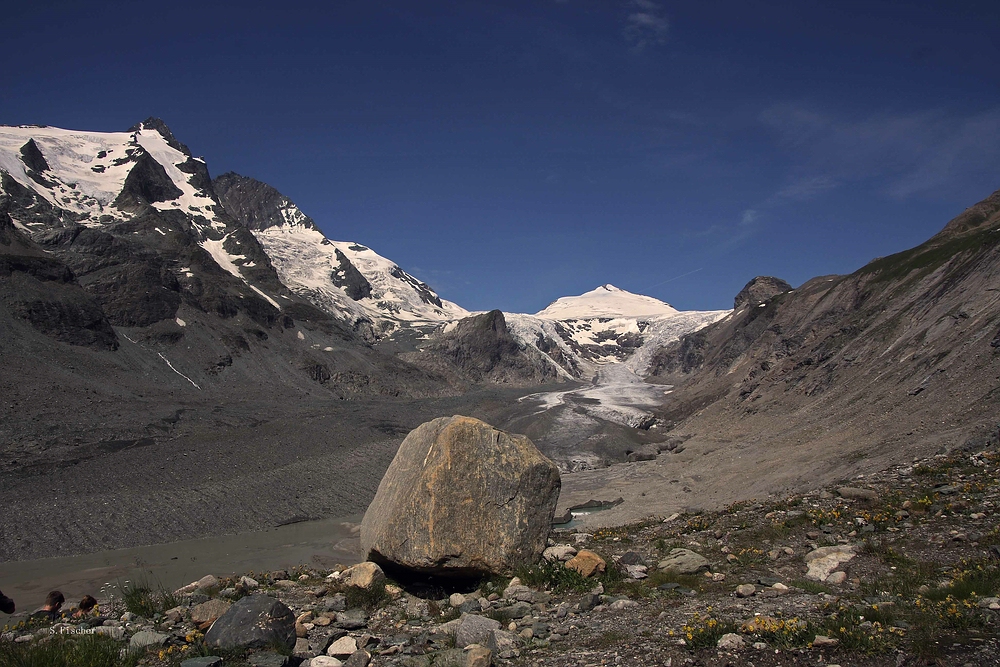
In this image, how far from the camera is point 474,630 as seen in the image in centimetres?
828

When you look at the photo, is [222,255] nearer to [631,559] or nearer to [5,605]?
[5,605]

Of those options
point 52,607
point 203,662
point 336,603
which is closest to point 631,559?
point 336,603

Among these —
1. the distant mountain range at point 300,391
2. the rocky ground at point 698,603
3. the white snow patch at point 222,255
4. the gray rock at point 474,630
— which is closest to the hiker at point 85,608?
the rocky ground at point 698,603

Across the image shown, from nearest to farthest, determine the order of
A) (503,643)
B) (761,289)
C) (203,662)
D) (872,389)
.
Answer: (203,662) → (503,643) → (872,389) → (761,289)

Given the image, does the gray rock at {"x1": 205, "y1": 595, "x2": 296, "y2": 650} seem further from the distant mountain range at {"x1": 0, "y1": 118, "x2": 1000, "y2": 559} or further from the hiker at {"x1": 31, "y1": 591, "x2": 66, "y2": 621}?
the distant mountain range at {"x1": 0, "y1": 118, "x2": 1000, "y2": 559}

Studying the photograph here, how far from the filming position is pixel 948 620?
21.2 ft

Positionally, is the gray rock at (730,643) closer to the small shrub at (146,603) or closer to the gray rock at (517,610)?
the gray rock at (517,610)

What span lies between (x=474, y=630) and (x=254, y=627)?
2859mm

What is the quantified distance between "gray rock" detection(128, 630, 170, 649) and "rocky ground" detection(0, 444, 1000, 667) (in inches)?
1.6

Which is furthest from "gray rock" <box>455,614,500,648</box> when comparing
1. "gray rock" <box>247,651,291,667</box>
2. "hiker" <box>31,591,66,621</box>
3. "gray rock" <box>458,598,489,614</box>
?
"hiker" <box>31,591,66,621</box>

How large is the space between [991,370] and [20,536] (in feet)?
157

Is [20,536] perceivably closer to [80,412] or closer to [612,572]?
[80,412]

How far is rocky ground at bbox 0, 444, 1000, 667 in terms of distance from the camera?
661cm

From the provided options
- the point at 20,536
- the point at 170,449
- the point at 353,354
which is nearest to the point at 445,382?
the point at 353,354
